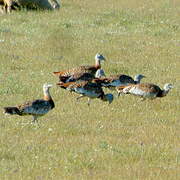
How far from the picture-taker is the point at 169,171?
440 inches

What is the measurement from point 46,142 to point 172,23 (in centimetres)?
1698

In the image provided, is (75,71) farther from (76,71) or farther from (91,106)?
(91,106)

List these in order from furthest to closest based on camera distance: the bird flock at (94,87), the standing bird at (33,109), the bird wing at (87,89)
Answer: the bird wing at (87,89)
the bird flock at (94,87)
the standing bird at (33,109)

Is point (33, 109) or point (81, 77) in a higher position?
point (33, 109)

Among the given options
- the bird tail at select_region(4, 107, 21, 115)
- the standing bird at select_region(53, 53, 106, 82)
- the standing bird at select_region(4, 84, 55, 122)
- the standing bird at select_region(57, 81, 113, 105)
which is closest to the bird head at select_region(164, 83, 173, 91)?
the standing bird at select_region(57, 81, 113, 105)

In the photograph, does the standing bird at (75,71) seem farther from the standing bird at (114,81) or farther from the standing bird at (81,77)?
the standing bird at (114,81)

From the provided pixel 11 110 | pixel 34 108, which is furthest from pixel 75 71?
pixel 11 110

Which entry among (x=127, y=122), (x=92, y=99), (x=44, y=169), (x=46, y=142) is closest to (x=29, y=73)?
(x=92, y=99)

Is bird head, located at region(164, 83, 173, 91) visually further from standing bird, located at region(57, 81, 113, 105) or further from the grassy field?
standing bird, located at region(57, 81, 113, 105)

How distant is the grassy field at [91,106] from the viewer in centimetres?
1148

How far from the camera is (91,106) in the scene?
15.9m

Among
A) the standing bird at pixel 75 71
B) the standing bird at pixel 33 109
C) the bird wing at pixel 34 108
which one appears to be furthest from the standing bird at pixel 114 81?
the bird wing at pixel 34 108

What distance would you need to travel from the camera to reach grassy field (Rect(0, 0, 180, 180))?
1148cm

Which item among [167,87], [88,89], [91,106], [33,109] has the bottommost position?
[91,106]
